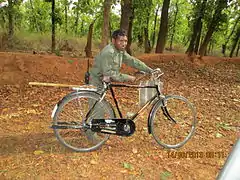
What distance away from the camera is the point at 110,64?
343 centimetres

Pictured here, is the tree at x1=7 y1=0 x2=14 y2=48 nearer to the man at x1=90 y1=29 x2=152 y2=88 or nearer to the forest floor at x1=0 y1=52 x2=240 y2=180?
the forest floor at x1=0 y1=52 x2=240 y2=180

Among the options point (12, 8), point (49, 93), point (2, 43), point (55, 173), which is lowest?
point (55, 173)

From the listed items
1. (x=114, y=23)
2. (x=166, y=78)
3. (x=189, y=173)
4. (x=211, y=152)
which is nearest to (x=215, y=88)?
(x=166, y=78)

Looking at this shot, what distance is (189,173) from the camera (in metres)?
3.34

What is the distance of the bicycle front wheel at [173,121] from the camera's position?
12.3ft

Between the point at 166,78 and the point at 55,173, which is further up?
the point at 166,78

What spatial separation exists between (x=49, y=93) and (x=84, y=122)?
111 inches

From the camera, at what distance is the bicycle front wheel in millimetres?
3752

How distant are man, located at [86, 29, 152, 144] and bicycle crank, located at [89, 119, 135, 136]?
0.36ft

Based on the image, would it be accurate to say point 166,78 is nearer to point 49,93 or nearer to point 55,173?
point 49,93

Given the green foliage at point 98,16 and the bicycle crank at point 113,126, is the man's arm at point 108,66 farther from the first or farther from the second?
the green foliage at point 98,16

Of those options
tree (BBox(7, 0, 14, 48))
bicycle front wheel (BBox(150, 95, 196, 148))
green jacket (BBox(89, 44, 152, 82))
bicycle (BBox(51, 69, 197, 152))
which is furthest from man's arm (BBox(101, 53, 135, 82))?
tree (BBox(7, 0, 14, 48))
